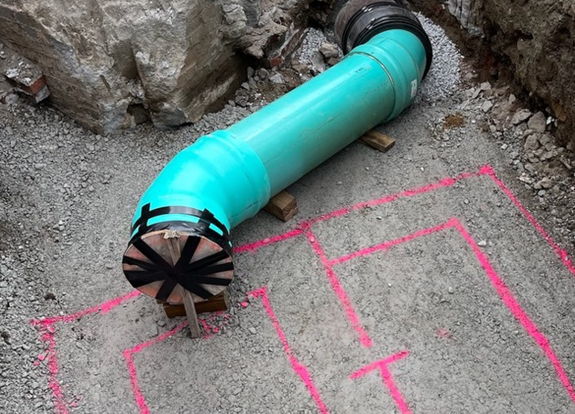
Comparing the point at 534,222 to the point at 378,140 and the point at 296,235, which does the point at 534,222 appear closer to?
the point at 378,140

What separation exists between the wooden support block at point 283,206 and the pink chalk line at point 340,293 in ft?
0.74

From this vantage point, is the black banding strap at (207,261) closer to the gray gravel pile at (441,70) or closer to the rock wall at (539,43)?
the gray gravel pile at (441,70)

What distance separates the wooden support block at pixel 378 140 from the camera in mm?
5551

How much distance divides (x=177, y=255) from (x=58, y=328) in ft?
4.37

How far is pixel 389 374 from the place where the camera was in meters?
4.19

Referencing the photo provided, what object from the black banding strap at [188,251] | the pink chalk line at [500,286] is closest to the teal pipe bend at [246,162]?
the black banding strap at [188,251]

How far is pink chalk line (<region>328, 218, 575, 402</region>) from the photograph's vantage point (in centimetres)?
419

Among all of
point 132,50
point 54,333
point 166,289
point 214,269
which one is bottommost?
point 54,333

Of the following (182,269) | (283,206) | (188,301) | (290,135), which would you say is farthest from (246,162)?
(188,301)

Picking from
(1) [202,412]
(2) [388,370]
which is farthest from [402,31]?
(1) [202,412]

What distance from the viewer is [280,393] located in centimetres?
414

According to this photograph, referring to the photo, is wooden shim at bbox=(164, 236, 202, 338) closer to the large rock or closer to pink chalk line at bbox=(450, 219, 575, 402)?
the large rock

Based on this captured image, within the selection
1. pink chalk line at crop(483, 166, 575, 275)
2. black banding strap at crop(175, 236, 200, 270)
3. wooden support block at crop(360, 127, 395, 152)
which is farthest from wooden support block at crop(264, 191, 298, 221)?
pink chalk line at crop(483, 166, 575, 275)

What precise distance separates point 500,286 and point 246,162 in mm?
2200
